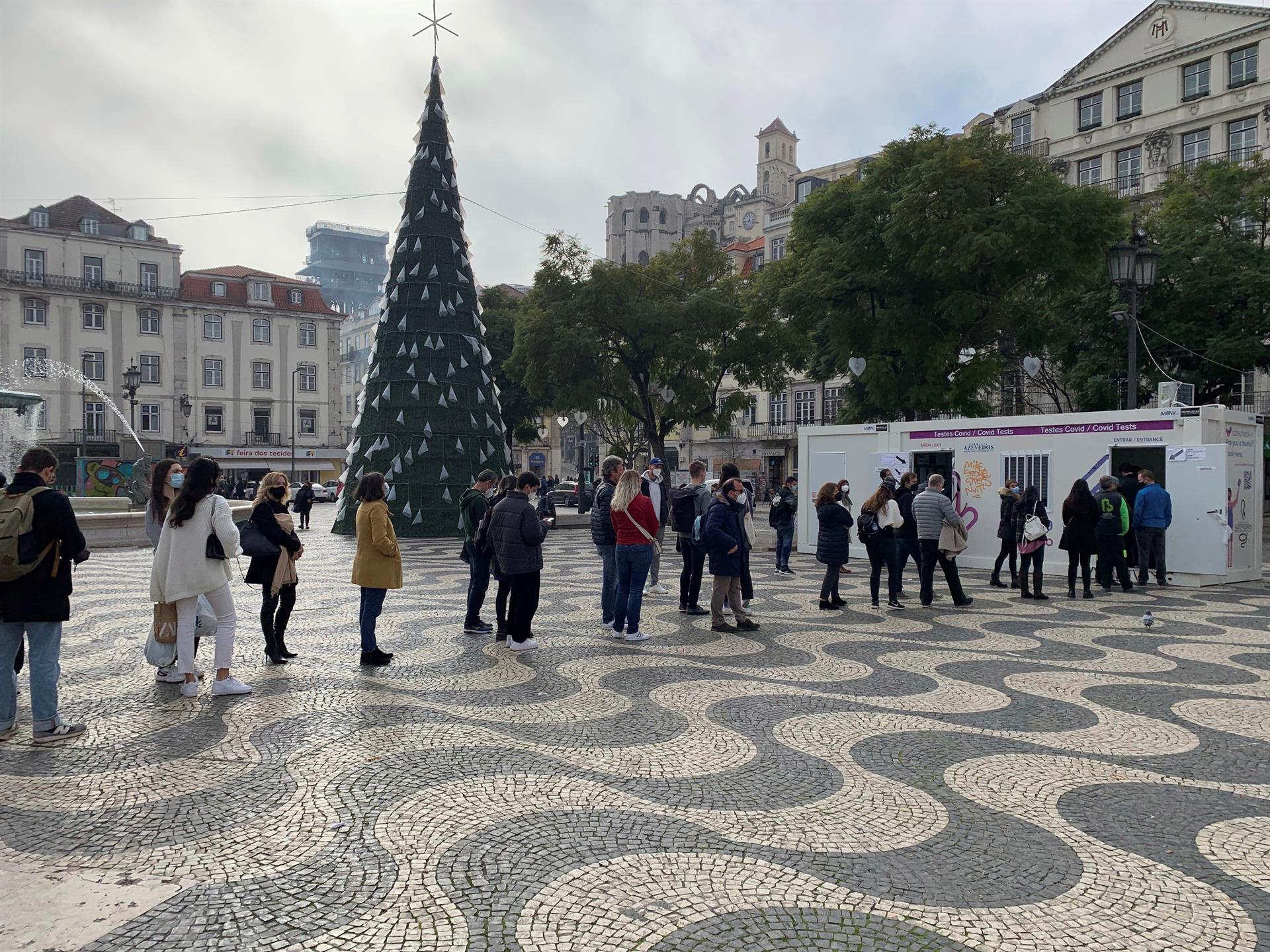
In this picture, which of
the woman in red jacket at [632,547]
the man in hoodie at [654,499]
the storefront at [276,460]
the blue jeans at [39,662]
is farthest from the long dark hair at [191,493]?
the storefront at [276,460]

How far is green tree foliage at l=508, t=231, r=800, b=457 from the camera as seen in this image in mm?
27016

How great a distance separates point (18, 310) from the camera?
5116cm

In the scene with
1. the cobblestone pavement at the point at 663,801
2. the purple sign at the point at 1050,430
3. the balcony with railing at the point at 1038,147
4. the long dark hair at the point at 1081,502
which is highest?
the balcony with railing at the point at 1038,147

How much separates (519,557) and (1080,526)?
7.95 meters

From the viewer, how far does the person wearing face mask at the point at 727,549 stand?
356 inches

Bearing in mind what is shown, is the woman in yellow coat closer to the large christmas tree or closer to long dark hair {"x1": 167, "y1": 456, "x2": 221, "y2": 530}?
long dark hair {"x1": 167, "y1": 456, "x2": 221, "y2": 530}

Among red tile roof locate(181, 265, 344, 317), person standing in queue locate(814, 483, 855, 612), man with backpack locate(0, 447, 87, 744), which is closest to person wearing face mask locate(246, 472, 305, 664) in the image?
man with backpack locate(0, 447, 87, 744)

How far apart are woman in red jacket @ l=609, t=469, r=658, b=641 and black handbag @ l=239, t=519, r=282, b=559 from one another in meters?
3.13

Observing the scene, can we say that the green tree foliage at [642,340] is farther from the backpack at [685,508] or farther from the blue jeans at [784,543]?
the backpack at [685,508]

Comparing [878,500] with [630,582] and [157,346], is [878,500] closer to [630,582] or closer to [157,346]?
[630,582]

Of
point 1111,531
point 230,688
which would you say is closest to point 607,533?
point 230,688

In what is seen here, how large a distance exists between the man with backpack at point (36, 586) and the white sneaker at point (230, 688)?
104cm

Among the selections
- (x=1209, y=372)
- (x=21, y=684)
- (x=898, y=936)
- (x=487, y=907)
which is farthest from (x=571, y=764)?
(x=1209, y=372)

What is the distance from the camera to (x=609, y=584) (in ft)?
31.1
